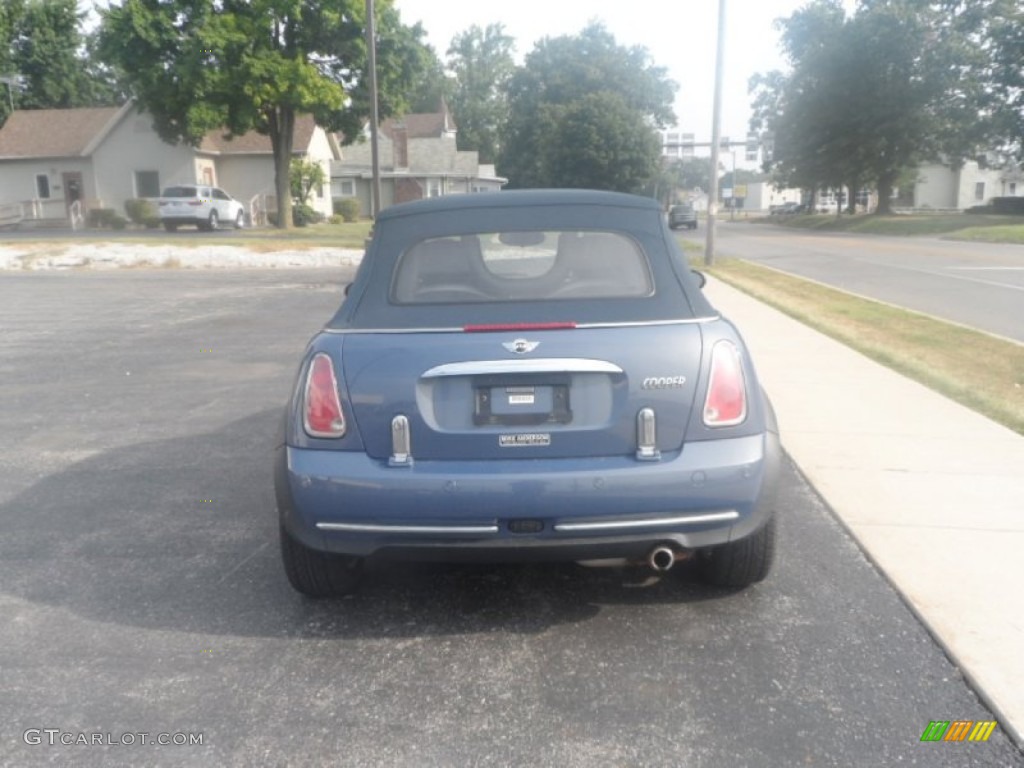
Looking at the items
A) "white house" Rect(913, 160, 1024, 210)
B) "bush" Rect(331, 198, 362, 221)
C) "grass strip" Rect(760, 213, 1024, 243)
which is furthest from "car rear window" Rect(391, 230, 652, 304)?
"white house" Rect(913, 160, 1024, 210)

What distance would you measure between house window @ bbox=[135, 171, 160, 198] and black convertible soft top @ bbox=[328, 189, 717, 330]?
44369 millimetres

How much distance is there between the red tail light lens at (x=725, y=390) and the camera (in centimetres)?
351

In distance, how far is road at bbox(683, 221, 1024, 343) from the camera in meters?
13.9

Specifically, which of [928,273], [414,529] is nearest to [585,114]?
[928,273]

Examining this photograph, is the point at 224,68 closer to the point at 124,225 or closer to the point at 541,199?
the point at 124,225

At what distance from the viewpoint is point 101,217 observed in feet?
136

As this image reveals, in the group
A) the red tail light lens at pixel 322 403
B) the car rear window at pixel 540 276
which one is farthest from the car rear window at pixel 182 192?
the red tail light lens at pixel 322 403

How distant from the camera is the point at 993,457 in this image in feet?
19.3

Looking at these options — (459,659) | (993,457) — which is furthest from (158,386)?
(993,457)

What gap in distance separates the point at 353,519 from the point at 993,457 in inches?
172

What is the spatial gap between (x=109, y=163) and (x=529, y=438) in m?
46.6

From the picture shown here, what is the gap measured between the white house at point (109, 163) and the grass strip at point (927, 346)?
34.9m

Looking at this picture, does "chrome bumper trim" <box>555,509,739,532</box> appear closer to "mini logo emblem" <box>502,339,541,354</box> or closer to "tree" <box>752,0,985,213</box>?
"mini logo emblem" <box>502,339,541,354</box>

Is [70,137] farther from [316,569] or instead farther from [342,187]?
[316,569]
